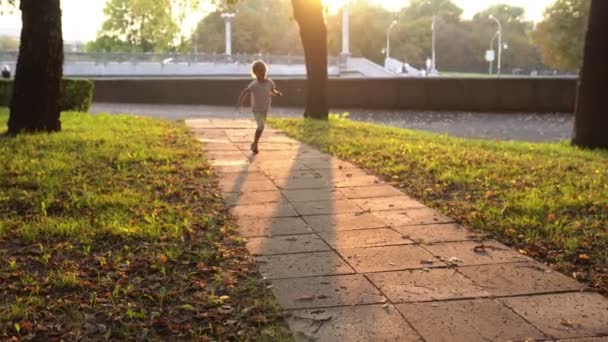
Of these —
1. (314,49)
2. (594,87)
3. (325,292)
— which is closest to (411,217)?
(325,292)

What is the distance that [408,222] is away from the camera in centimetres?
585

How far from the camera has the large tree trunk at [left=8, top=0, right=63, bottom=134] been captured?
11219mm

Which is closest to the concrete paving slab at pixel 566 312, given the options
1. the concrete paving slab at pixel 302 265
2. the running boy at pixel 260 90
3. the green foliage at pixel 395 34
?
the concrete paving slab at pixel 302 265

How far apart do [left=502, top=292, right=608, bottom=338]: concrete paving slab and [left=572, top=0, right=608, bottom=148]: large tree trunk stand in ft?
29.8

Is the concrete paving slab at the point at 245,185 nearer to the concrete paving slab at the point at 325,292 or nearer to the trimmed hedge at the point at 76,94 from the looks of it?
the concrete paving slab at the point at 325,292

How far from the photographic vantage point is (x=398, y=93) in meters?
26.4

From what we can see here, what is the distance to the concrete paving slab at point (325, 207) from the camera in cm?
628

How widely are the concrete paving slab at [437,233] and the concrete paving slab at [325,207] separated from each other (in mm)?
834

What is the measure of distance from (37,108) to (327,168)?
17.4 feet

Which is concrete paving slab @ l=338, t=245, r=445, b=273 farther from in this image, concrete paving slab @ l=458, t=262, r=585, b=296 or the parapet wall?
the parapet wall

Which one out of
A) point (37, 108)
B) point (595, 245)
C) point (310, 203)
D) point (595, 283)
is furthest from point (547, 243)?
point (37, 108)

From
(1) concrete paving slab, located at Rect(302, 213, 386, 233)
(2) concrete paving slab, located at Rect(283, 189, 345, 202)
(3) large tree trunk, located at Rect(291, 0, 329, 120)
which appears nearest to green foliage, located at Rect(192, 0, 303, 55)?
(3) large tree trunk, located at Rect(291, 0, 329, 120)

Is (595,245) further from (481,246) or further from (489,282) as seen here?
(489,282)

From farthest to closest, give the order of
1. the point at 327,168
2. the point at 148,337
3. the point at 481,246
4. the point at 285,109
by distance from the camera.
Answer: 1. the point at 285,109
2. the point at 327,168
3. the point at 481,246
4. the point at 148,337
